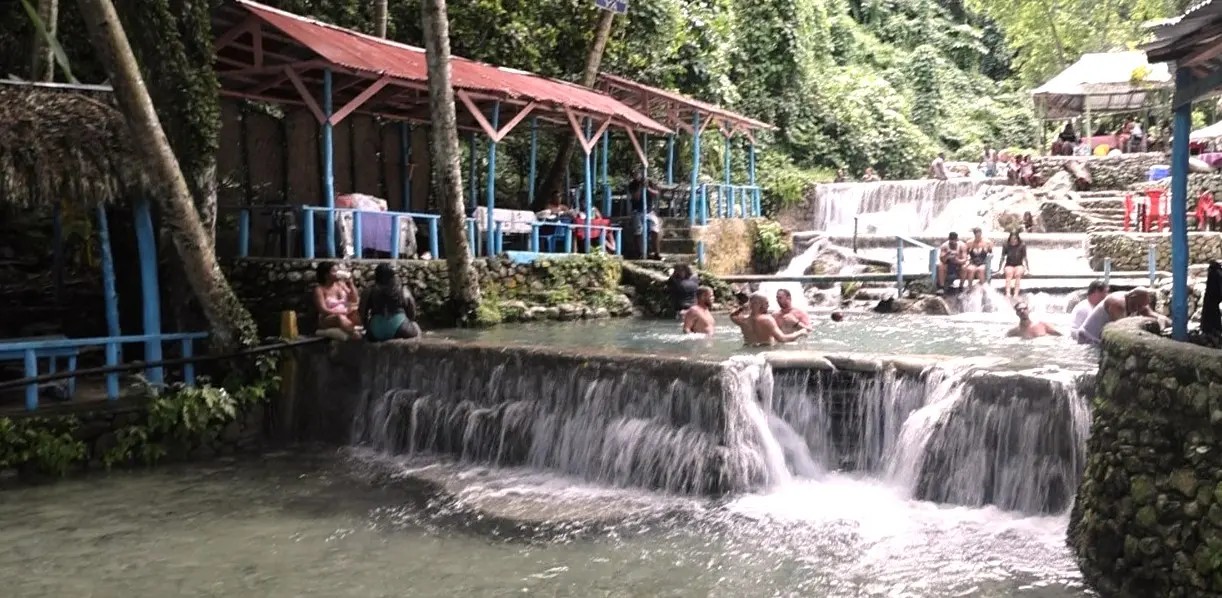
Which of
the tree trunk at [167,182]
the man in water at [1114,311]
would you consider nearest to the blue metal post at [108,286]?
the tree trunk at [167,182]

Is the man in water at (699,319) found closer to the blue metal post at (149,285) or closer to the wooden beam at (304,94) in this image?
the wooden beam at (304,94)

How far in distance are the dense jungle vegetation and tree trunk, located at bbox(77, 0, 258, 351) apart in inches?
55.7

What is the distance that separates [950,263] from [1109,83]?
14749 mm

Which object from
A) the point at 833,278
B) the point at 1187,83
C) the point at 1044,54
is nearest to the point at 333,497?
the point at 1187,83

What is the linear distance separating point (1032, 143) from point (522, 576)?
39.4 meters

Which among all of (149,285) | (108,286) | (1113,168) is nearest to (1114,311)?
(149,285)

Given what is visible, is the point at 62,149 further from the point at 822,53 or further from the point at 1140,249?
the point at 822,53

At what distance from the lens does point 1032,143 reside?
4072 cm

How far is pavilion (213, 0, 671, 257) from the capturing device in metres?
13.4

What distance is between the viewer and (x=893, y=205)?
2711 cm

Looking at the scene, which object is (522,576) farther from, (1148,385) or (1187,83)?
(1187,83)

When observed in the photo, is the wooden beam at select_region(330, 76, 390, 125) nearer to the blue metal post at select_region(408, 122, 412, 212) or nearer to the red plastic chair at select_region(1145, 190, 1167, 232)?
the blue metal post at select_region(408, 122, 412, 212)

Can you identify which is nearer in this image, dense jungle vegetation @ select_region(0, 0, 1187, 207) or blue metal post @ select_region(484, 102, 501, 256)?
blue metal post @ select_region(484, 102, 501, 256)

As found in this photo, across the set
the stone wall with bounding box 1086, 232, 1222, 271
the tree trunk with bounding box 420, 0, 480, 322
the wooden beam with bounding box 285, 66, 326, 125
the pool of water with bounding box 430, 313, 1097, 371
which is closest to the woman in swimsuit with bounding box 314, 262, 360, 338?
the pool of water with bounding box 430, 313, 1097, 371
